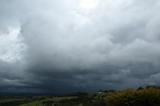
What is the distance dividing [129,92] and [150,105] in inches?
373

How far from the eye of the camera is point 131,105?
329 ft

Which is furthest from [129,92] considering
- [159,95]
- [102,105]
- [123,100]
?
[102,105]

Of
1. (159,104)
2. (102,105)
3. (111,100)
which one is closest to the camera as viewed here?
(159,104)

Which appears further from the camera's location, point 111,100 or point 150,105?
point 111,100

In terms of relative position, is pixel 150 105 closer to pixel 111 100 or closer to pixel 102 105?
pixel 111 100

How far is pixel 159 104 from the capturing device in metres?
98.2

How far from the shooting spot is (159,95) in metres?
100

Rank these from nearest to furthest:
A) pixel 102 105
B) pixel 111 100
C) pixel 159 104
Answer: pixel 159 104 → pixel 111 100 → pixel 102 105

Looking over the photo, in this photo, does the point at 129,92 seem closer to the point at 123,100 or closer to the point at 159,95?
the point at 123,100

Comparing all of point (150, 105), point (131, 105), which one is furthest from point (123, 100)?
point (150, 105)

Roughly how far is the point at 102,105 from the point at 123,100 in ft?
243

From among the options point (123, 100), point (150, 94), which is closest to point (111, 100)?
point (123, 100)

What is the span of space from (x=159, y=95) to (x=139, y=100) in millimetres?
7788

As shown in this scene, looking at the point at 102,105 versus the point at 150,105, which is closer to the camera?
the point at 150,105
